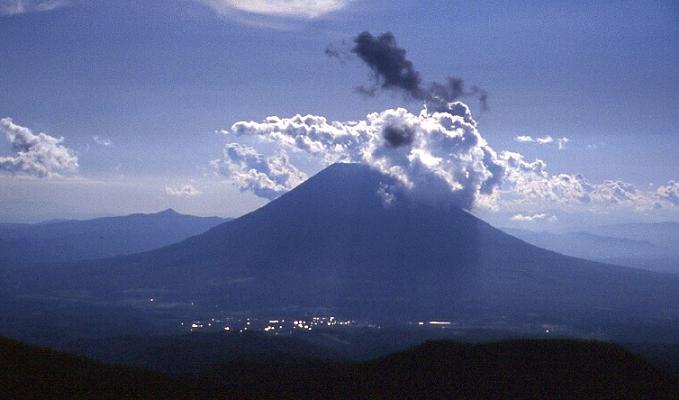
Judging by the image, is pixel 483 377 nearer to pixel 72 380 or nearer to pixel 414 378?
pixel 414 378

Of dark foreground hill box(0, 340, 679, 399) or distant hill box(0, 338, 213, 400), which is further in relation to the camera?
dark foreground hill box(0, 340, 679, 399)

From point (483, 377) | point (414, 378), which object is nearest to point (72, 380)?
point (414, 378)

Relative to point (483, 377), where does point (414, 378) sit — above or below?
below

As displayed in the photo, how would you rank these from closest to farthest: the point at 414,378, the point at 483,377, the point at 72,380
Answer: the point at 72,380 → the point at 483,377 → the point at 414,378

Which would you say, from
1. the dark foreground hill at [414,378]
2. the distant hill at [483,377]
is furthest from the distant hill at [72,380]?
the distant hill at [483,377]

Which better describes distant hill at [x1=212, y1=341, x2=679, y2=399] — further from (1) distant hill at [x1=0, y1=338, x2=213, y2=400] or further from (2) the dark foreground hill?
(1) distant hill at [x1=0, y1=338, x2=213, y2=400]

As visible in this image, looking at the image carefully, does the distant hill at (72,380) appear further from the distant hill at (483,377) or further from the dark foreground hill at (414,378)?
the distant hill at (483,377)

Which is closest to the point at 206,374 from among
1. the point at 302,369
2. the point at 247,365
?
the point at 247,365

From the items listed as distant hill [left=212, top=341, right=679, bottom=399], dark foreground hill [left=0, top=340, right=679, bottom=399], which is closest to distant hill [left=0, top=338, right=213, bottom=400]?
dark foreground hill [left=0, top=340, right=679, bottom=399]
